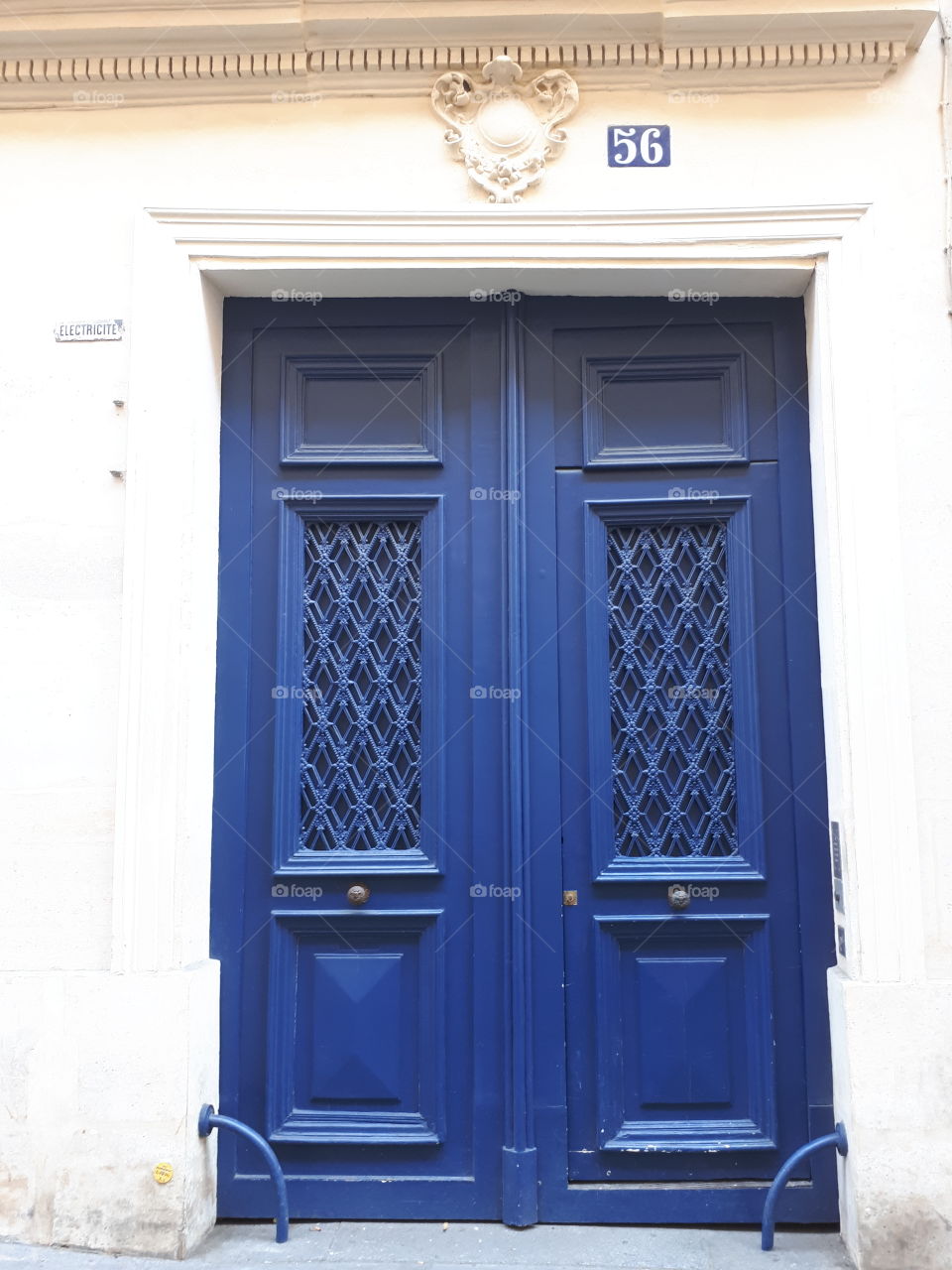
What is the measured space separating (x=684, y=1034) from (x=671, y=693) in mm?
1210

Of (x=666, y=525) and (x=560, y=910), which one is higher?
(x=666, y=525)

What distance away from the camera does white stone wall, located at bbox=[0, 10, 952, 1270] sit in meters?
3.45

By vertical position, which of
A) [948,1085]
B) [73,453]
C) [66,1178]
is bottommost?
[66,1178]

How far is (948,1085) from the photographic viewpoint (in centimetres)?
338

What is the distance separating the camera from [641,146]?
3807mm

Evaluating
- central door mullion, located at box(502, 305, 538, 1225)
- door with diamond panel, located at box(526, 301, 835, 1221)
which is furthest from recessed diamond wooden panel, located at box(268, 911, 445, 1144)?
door with diamond panel, located at box(526, 301, 835, 1221)

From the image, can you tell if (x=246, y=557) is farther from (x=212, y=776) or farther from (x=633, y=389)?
(x=633, y=389)

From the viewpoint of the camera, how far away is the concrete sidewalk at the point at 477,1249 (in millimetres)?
3377

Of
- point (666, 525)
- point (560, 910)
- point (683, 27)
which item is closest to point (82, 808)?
point (560, 910)

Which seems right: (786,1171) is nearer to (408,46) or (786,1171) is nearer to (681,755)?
(681,755)

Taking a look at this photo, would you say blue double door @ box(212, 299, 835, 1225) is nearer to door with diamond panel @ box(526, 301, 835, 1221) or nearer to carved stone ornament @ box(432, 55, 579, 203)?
door with diamond panel @ box(526, 301, 835, 1221)

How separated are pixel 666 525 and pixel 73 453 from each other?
7.15ft

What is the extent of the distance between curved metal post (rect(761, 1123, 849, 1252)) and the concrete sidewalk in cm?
6

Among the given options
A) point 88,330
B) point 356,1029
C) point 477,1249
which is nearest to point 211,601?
point 88,330
